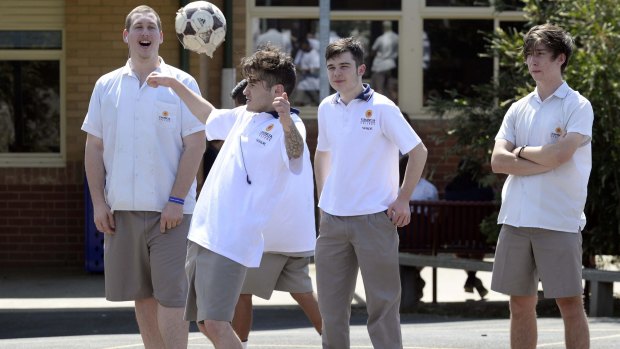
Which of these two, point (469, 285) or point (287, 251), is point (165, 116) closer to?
point (287, 251)

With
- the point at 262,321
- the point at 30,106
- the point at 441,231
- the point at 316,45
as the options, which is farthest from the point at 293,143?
the point at 30,106

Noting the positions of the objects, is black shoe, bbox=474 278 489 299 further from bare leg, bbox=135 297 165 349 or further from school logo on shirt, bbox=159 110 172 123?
school logo on shirt, bbox=159 110 172 123

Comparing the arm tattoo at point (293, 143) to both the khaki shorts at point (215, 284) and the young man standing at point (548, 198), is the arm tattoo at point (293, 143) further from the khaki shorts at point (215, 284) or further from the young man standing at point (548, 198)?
the young man standing at point (548, 198)

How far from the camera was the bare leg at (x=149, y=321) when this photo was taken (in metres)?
7.17

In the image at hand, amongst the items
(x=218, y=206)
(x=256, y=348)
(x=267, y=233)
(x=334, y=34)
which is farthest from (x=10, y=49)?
(x=218, y=206)

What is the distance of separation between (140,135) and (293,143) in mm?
1047

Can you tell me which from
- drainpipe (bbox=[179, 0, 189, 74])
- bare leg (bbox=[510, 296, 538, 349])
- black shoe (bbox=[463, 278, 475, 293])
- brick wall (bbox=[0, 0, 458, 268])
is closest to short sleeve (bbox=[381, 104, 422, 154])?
bare leg (bbox=[510, 296, 538, 349])

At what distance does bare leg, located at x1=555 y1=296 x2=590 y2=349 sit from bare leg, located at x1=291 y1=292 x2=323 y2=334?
61.8 inches

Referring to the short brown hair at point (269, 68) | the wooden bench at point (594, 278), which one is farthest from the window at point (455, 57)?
the short brown hair at point (269, 68)

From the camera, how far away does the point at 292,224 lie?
7.64 m

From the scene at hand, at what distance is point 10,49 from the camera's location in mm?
14688

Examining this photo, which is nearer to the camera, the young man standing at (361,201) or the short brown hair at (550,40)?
the short brown hair at (550,40)

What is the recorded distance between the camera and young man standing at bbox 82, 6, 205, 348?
275 inches

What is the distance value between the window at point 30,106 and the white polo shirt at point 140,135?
7.87 meters
